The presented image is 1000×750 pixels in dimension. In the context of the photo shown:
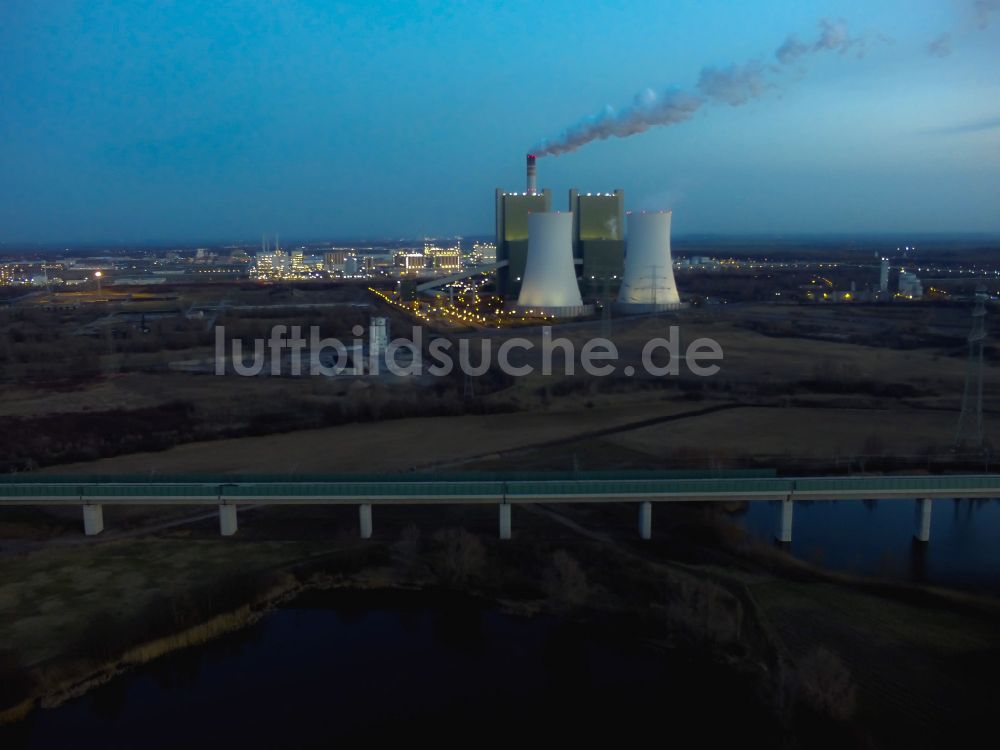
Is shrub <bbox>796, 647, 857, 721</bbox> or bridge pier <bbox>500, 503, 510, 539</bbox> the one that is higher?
bridge pier <bbox>500, 503, 510, 539</bbox>

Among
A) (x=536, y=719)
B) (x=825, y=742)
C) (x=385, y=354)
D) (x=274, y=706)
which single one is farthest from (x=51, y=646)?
(x=385, y=354)

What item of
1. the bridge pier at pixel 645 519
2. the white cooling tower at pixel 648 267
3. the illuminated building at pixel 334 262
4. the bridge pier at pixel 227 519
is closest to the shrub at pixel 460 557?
the bridge pier at pixel 645 519

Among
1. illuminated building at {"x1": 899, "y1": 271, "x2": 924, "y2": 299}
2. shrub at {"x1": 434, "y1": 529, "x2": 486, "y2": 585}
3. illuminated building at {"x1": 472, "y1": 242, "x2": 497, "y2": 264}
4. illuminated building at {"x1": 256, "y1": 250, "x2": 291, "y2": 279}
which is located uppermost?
illuminated building at {"x1": 472, "y1": 242, "x2": 497, "y2": 264}

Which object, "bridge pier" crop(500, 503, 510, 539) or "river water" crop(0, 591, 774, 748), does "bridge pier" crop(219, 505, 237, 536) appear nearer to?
"river water" crop(0, 591, 774, 748)

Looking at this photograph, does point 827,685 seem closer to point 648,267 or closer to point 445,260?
point 648,267

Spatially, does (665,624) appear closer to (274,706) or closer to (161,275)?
(274,706)

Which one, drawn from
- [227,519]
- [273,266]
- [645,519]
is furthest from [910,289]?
[273,266]

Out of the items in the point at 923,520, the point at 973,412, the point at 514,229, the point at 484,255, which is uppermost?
the point at 514,229

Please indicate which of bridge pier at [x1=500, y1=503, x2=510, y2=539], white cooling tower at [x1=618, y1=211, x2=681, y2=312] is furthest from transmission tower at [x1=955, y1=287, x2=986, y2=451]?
white cooling tower at [x1=618, y1=211, x2=681, y2=312]
